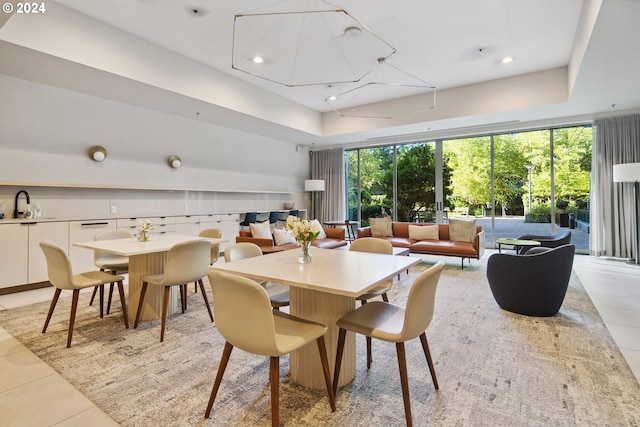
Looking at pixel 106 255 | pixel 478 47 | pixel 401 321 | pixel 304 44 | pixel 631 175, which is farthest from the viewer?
pixel 631 175

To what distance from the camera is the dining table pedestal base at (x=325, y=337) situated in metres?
1.94

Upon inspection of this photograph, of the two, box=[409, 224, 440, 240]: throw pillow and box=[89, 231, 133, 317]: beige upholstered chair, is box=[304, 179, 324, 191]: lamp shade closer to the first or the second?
box=[409, 224, 440, 240]: throw pillow

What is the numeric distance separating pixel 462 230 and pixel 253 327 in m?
4.99

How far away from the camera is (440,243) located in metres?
5.44

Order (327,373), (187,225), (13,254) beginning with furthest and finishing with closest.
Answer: (187,225)
(13,254)
(327,373)

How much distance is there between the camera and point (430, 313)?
1.81 metres

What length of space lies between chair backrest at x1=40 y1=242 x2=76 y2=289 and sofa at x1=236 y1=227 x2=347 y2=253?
2646 mm

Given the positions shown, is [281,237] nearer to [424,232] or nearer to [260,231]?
[260,231]

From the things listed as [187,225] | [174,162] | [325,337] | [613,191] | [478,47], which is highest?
[478,47]

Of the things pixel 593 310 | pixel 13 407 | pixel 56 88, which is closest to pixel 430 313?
pixel 13 407

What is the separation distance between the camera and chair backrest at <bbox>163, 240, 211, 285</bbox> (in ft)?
8.80

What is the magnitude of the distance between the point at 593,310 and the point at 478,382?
2.23 metres

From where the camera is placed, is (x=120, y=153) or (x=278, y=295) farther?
(x=120, y=153)

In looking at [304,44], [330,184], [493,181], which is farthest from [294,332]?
[330,184]
